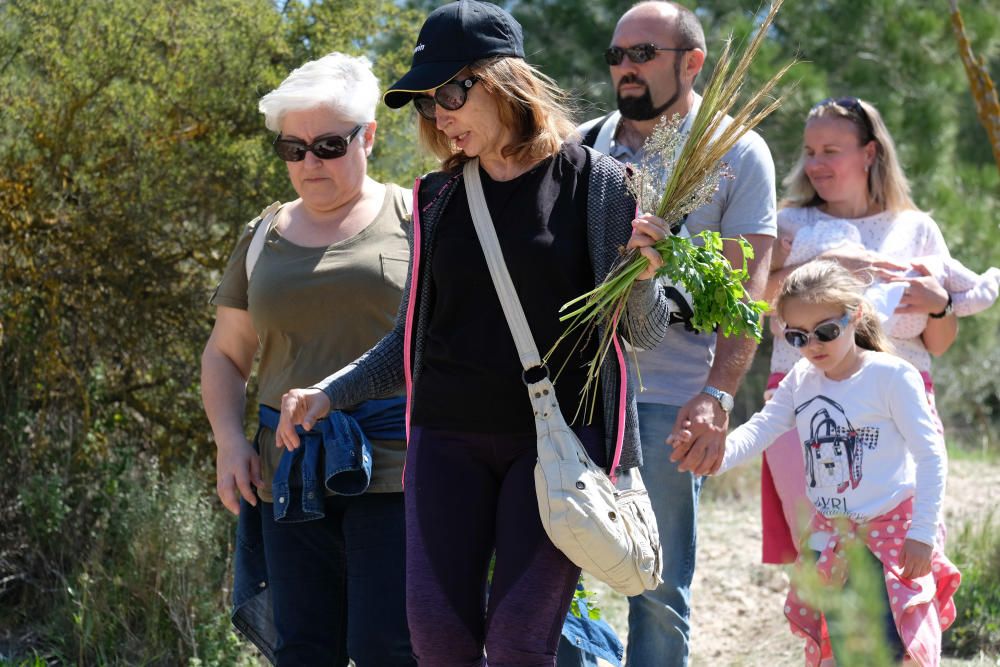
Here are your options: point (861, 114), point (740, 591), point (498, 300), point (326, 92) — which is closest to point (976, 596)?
point (740, 591)

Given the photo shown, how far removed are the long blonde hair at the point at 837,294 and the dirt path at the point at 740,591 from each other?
188 centimetres

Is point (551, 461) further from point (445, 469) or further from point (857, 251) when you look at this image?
point (857, 251)

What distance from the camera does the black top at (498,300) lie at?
275cm

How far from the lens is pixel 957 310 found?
161 inches

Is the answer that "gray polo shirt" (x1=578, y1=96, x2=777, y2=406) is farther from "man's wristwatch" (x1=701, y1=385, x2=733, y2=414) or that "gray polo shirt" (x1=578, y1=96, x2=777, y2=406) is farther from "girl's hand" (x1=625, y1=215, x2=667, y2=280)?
"girl's hand" (x1=625, y1=215, x2=667, y2=280)

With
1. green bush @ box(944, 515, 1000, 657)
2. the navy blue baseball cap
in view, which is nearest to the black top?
the navy blue baseball cap

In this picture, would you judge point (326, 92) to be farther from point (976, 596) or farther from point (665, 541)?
point (976, 596)

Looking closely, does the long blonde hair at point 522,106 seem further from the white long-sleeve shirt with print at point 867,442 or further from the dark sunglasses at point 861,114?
the dark sunglasses at point 861,114

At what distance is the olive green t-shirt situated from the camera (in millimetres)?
3408

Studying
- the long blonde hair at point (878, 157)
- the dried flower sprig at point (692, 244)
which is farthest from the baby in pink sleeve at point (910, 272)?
the dried flower sprig at point (692, 244)

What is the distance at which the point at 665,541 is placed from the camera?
11.8 ft

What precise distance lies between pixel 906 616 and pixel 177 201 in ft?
11.4

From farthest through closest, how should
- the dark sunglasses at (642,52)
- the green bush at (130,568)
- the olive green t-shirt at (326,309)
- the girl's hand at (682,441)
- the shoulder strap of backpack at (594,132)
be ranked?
the green bush at (130,568) → the shoulder strap of backpack at (594,132) → the dark sunglasses at (642,52) → the olive green t-shirt at (326,309) → the girl's hand at (682,441)

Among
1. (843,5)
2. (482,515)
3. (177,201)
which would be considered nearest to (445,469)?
(482,515)
